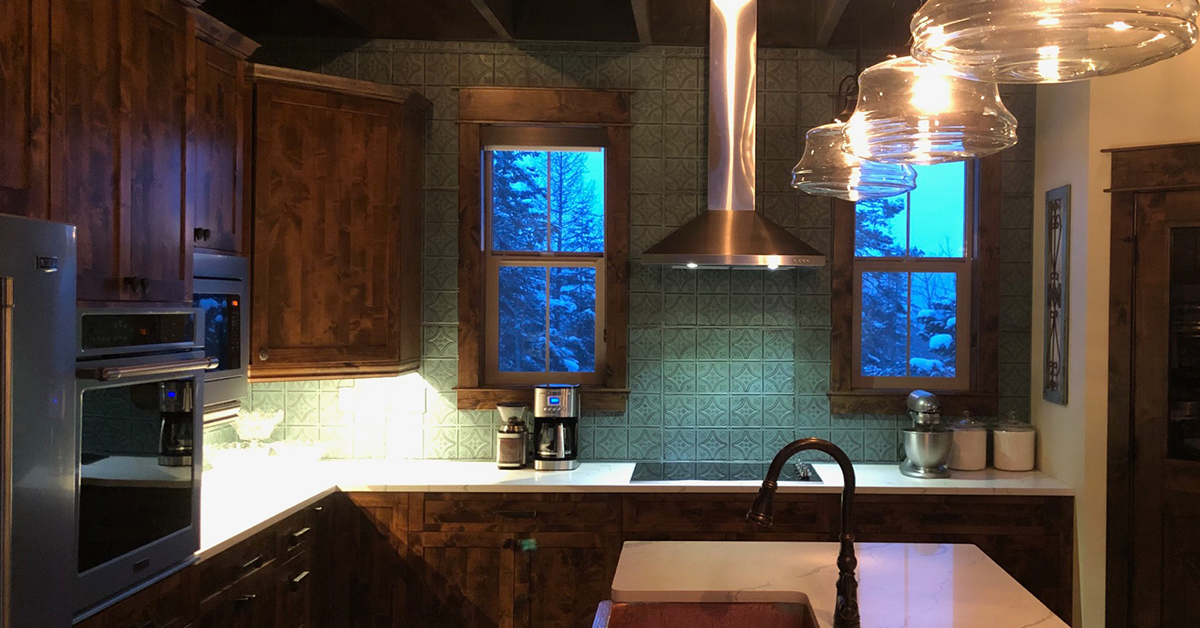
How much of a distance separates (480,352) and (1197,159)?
3065 mm

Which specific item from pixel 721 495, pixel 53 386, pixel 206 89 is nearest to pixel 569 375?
pixel 721 495

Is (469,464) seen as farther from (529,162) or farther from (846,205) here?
(846,205)

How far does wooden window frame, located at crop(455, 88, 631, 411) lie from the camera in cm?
428

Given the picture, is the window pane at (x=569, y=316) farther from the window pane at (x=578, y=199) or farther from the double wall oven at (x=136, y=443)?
the double wall oven at (x=136, y=443)

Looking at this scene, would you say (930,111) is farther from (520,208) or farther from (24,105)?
(520,208)

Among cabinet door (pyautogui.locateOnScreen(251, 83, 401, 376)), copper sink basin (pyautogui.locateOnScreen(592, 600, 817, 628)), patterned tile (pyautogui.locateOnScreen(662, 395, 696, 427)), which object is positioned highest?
cabinet door (pyautogui.locateOnScreen(251, 83, 401, 376))

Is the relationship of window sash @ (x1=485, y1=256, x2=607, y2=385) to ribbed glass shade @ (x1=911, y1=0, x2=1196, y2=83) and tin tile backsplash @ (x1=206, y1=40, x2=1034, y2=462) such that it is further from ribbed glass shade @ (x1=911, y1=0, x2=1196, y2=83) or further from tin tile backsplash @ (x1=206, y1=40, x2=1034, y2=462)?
ribbed glass shade @ (x1=911, y1=0, x2=1196, y2=83)

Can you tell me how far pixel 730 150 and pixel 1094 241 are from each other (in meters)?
1.53

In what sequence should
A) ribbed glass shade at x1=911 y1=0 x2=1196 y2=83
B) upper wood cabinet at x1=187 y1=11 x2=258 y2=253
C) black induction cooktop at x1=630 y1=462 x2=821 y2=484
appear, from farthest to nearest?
1. black induction cooktop at x1=630 y1=462 x2=821 y2=484
2. upper wood cabinet at x1=187 y1=11 x2=258 y2=253
3. ribbed glass shade at x1=911 y1=0 x2=1196 y2=83

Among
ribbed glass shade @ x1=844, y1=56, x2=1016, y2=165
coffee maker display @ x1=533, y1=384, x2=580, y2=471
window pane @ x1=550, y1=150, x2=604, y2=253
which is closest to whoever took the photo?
ribbed glass shade @ x1=844, y1=56, x2=1016, y2=165

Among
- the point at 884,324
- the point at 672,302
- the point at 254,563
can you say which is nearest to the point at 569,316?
the point at 672,302

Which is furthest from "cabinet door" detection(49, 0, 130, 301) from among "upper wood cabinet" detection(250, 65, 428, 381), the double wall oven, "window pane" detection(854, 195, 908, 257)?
"window pane" detection(854, 195, 908, 257)

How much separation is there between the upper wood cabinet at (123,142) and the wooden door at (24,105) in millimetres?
33

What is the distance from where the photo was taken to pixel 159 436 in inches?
95.3
